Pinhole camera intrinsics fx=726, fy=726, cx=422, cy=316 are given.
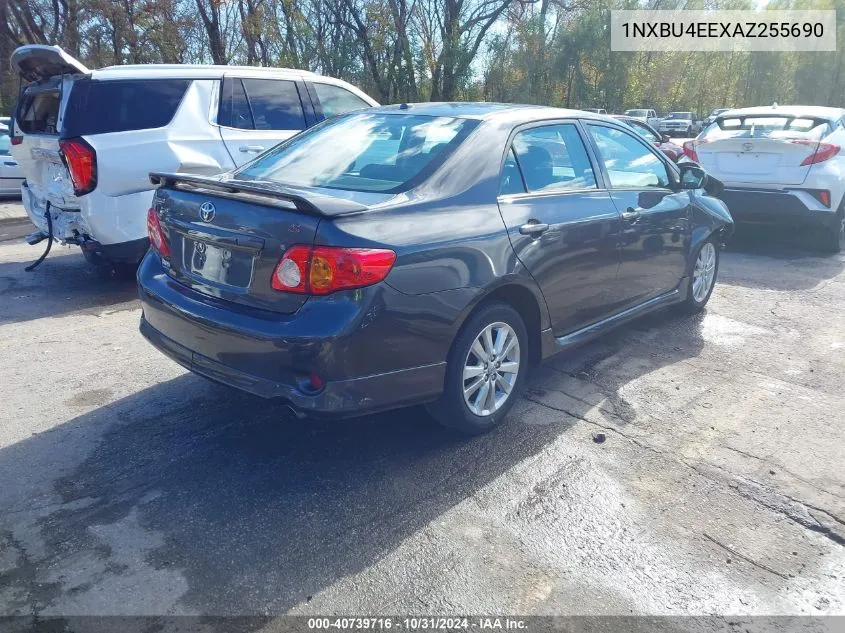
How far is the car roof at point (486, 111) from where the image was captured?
4141 mm

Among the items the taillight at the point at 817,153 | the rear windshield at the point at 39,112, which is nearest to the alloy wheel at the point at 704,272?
the taillight at the point at 817,153

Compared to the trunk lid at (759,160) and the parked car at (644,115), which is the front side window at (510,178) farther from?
the parked car at (644,115)

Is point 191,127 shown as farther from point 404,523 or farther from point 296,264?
point 404,523

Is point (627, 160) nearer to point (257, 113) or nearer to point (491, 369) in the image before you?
point (491, 369)

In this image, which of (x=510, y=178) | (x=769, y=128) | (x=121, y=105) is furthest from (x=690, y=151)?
(x=121, y=105)

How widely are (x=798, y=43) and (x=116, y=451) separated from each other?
45.9 meters

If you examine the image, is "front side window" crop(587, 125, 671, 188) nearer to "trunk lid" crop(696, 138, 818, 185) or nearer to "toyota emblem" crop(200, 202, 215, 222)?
"toyota emblem" crop(200, 202, 215, 222)

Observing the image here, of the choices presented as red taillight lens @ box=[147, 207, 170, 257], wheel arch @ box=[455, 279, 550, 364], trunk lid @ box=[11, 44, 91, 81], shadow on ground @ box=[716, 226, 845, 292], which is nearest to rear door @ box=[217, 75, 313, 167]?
trunk lid @ box=[11, 44, 91, 81]

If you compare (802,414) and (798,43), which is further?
(798,43)

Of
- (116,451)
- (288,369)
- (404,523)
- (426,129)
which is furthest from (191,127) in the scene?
(404,523)

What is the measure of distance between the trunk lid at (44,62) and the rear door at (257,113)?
129 cm

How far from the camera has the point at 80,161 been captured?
5.98 m

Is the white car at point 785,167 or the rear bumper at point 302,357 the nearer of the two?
the rear bumper at point 302,357

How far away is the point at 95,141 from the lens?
239 inches
